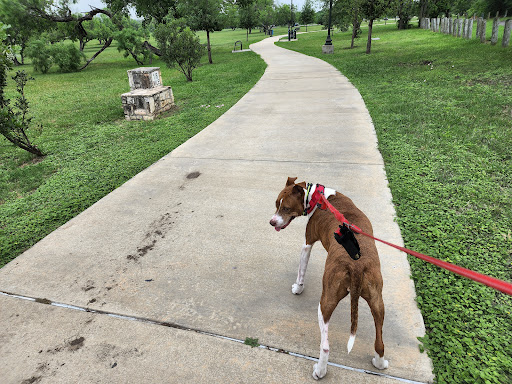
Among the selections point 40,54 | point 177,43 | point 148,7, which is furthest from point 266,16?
point 177,43

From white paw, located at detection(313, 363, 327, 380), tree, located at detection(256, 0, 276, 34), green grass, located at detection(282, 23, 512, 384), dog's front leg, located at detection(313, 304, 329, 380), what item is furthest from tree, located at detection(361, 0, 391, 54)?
tree, located at detection(256, 0, 276, 34)

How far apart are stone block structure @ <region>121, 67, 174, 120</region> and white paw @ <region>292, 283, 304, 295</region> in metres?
7.54

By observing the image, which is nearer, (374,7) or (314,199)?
(314,199)

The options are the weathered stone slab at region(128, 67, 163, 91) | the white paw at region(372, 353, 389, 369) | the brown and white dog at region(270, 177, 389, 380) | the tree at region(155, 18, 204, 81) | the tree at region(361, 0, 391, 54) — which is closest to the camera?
the brown and white dog at region(270, 177, 389, 380)

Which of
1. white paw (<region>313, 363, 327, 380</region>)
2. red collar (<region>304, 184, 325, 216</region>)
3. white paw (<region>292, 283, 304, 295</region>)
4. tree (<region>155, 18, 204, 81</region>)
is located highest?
tree (<region>155, 18, 204, 81</region>)

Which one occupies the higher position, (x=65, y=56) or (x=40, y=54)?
(x=40, y=54)

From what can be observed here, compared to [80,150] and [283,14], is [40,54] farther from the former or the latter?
[283,14]

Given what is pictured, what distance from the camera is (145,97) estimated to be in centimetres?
878

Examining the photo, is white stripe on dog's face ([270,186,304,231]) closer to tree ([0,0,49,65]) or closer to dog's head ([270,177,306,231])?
dog's head ([270,177,306,231])

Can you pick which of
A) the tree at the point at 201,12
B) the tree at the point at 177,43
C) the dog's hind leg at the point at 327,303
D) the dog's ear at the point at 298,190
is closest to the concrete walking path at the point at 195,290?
the dog's hind leg at the point at 327,303

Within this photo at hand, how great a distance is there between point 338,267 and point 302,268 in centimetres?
84

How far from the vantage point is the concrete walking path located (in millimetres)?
2305

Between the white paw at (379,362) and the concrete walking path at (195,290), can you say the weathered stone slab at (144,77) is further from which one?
the white paw at (379,362)

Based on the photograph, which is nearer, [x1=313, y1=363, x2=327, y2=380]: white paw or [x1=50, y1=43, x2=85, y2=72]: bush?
[x1=313, y1=363, x2=327, y2=380]: white paw
